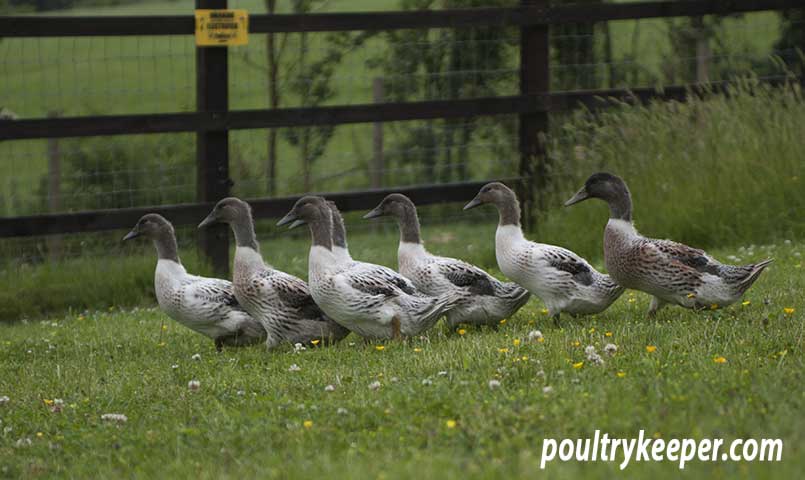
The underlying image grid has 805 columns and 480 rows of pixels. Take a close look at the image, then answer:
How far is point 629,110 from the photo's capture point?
1306 centimetres

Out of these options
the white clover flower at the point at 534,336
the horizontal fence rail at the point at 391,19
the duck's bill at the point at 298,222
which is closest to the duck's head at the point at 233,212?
the duck's bill at the point at 298,222

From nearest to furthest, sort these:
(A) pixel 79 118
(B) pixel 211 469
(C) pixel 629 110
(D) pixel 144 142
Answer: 1. (B) pixel 211 469
2. (A) pixel 79 118
3. (C) pixel 629 110
4. (D) pixel 144 142

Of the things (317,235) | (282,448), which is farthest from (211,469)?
(317,235)

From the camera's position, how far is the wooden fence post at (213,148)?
11.6 metres

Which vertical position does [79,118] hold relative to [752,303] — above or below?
above

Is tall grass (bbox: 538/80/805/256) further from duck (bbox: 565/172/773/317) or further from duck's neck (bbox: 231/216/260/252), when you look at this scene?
duck's neck (bbox: 231/216/260/252)

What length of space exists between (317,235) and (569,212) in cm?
462

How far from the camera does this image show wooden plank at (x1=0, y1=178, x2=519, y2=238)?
10977 mm

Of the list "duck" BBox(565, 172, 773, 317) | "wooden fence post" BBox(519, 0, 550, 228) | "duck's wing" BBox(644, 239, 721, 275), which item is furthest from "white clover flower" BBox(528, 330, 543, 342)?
"wooden fence post" BBox(519, 0, 550, 228)

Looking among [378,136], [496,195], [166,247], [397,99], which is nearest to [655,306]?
[496,195]

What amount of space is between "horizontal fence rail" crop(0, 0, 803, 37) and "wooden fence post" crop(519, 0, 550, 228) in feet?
0.61

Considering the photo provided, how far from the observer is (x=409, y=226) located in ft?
28.4

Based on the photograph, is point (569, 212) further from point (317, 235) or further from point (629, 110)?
point (317, 235)

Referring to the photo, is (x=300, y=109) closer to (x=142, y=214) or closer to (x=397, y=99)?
(x=142, y=214)
